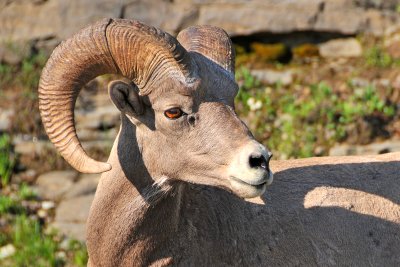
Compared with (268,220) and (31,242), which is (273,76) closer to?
(31,242)

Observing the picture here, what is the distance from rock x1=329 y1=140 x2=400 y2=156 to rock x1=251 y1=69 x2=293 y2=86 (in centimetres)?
143

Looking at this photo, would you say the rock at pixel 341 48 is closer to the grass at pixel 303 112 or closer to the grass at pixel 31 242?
the grass at pixel 303 112

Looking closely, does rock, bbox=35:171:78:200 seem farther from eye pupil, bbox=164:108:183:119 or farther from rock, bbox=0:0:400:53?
eye pupil, bbox=164:108:183:119

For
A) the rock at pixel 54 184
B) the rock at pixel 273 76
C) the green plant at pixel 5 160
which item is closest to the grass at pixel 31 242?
the rock at pixel 54 184

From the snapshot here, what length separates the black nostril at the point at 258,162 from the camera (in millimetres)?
4793

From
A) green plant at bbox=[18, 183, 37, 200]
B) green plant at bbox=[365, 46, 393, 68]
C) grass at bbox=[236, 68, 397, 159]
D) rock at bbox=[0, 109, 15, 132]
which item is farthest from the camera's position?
green plant at bbox=[365, 46, 393, 68]

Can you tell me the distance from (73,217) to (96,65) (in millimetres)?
4213

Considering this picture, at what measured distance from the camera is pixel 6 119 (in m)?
10.5

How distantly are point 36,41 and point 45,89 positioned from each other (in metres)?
6.62

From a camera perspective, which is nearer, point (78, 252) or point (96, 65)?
point (96, 65)

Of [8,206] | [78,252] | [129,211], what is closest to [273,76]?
[8,206]

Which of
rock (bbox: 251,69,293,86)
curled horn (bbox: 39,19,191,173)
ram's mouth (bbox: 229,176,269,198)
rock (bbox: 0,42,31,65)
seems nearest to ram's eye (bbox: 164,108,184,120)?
curled horn (bbox: 39,19,191,173)

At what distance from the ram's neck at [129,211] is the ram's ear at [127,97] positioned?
0.52 ft

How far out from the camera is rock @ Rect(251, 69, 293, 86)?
36.8ft
